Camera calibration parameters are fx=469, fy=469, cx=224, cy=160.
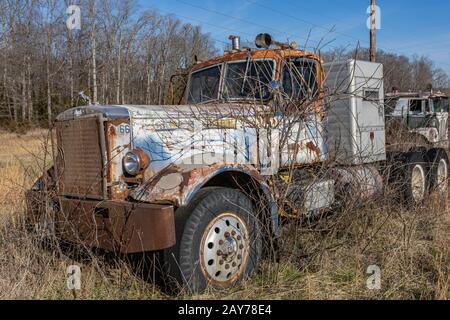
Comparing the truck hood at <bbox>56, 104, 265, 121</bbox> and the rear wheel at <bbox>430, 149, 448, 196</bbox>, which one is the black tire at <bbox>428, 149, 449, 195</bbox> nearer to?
the rear wheel at <bbox>430, 149, 448, 196</bbox>

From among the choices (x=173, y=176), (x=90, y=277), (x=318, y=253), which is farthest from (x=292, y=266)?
(x=90, y=277)

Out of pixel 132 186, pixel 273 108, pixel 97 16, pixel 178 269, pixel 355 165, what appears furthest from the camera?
pixel 97 16

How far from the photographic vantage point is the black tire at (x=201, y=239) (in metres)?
3.88

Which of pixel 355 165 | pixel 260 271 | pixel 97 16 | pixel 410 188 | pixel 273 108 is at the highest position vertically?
pixel 97 16

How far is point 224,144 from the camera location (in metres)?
4.71

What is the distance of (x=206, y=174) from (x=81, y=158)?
4.24 ft

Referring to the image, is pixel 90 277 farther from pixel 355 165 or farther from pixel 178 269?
pixel 355 165

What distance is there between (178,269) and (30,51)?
33.8 meters

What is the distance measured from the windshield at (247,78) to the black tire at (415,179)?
290 centimetres

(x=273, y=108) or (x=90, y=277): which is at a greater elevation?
(x=273, y=108)

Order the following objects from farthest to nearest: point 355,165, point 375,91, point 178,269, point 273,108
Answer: point 375,91 < point 355,165 < point 273,108 < point 178,269
